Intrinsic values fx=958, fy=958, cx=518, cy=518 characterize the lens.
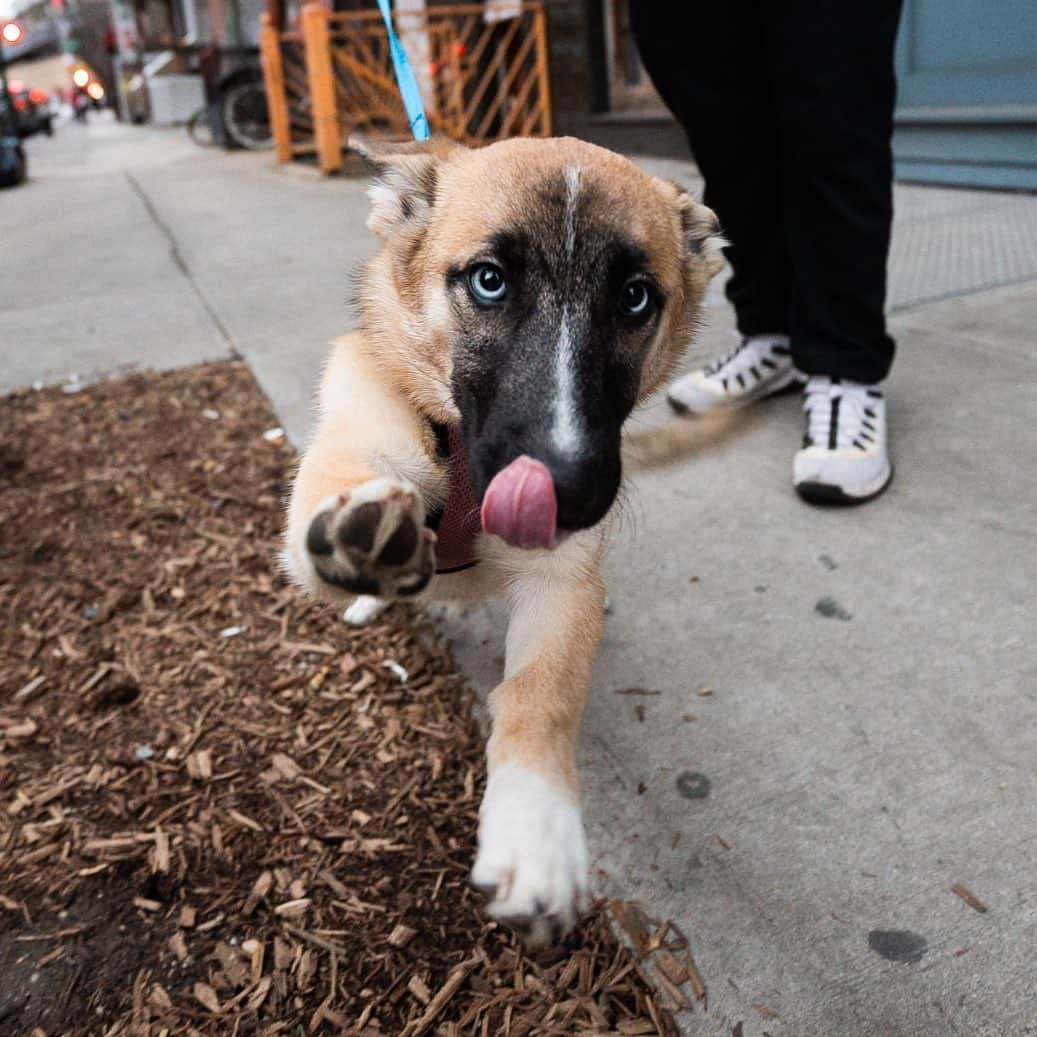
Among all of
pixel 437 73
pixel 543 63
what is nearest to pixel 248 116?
pixel 437 73

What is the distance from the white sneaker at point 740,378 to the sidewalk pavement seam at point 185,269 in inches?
90.3

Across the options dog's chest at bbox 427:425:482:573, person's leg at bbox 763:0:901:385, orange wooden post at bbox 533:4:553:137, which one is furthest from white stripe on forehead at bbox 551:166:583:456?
orange wooden post at bbox 533:4:553:137

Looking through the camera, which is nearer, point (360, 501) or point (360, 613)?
point (360, 501)

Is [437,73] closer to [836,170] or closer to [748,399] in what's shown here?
[748,399]

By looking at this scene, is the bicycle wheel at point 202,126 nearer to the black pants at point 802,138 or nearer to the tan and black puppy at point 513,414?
the black pants at point 802,138

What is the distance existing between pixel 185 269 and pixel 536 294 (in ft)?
18.5

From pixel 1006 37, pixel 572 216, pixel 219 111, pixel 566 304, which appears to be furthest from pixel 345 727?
pixel 219 111

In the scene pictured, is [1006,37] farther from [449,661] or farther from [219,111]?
[219,111]

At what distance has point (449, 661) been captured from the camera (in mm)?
2406

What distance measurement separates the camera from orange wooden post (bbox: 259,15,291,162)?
11.9 meters

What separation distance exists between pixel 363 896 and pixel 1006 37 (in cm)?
619

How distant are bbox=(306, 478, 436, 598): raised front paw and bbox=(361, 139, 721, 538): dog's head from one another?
0.17 m

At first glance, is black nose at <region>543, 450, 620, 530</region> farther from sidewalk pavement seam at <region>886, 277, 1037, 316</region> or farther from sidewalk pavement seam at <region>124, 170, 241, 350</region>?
sidewalk pavement seam at <region>124, 170, 241, 350</region>

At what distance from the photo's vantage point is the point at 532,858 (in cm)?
133
